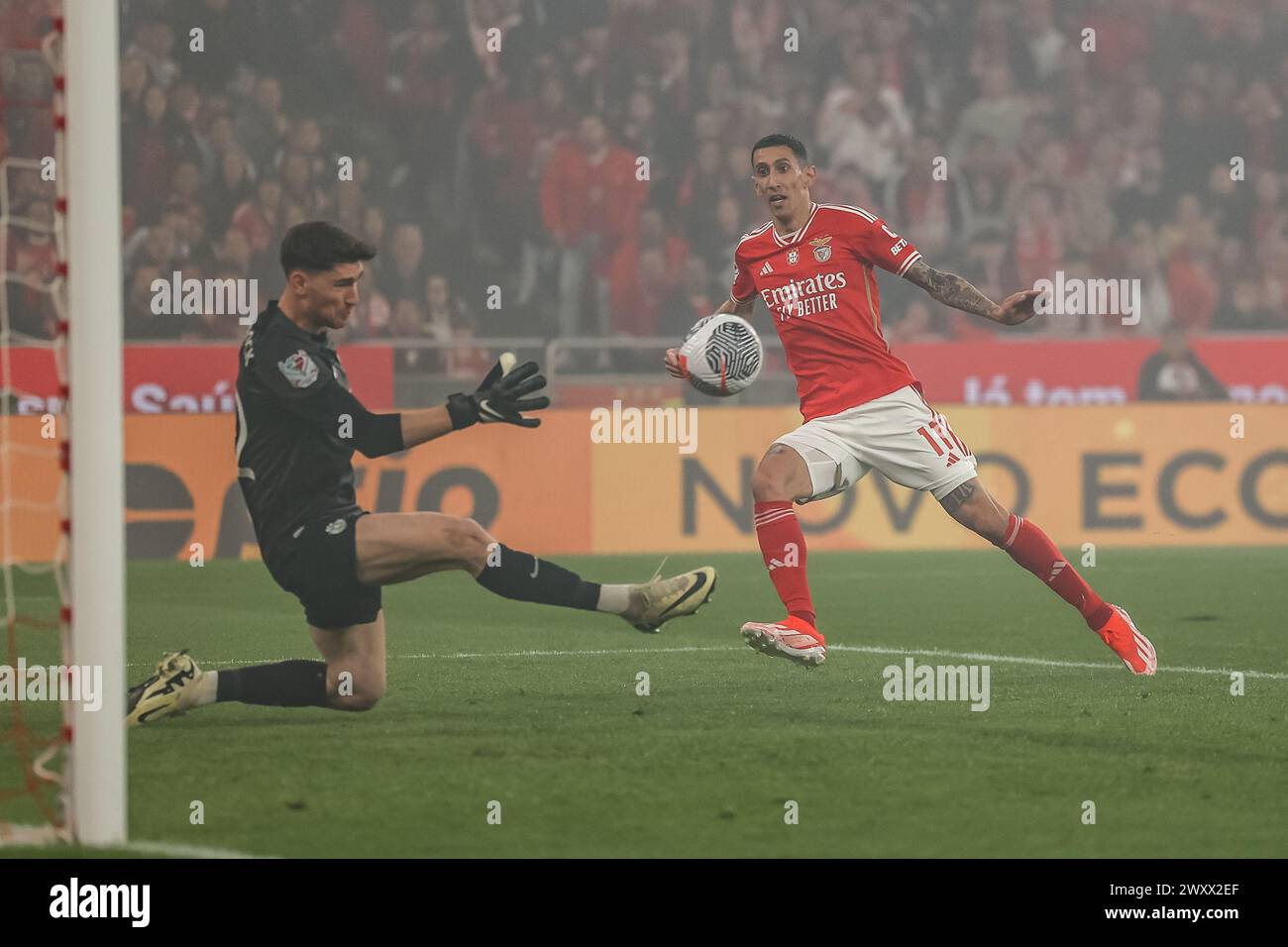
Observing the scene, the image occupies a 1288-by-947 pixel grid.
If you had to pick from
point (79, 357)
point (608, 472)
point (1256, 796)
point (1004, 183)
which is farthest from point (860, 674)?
point (1004, 183)

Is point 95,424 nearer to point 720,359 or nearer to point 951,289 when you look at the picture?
point 720,359

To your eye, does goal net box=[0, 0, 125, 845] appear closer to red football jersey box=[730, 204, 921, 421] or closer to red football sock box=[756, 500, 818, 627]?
red football sock box=[756, 500, 818, 627]

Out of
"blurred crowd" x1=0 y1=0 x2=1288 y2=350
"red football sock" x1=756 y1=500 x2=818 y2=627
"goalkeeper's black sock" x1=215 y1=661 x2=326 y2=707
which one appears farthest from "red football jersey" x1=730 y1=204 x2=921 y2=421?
"blurred crowd" x1=0 y1=0 x2=1288 y2=350

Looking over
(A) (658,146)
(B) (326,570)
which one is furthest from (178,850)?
(A) (658,146)

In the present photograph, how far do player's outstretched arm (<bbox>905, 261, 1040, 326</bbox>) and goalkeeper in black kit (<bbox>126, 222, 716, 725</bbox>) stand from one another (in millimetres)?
1554

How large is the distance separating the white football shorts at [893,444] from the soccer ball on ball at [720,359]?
31 centimetres

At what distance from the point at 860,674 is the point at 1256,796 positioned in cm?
247

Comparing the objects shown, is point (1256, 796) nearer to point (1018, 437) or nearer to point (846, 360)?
point (846, 360)

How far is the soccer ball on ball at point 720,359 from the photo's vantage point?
7.29 m

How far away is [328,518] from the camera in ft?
19.9

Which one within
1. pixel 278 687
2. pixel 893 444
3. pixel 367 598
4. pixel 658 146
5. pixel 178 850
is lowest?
pixel 178 850

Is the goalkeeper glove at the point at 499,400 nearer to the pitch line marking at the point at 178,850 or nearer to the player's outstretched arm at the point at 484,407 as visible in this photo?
the player's outstretched arm at the point at 484,407

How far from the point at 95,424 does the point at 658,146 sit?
36.4 feet
